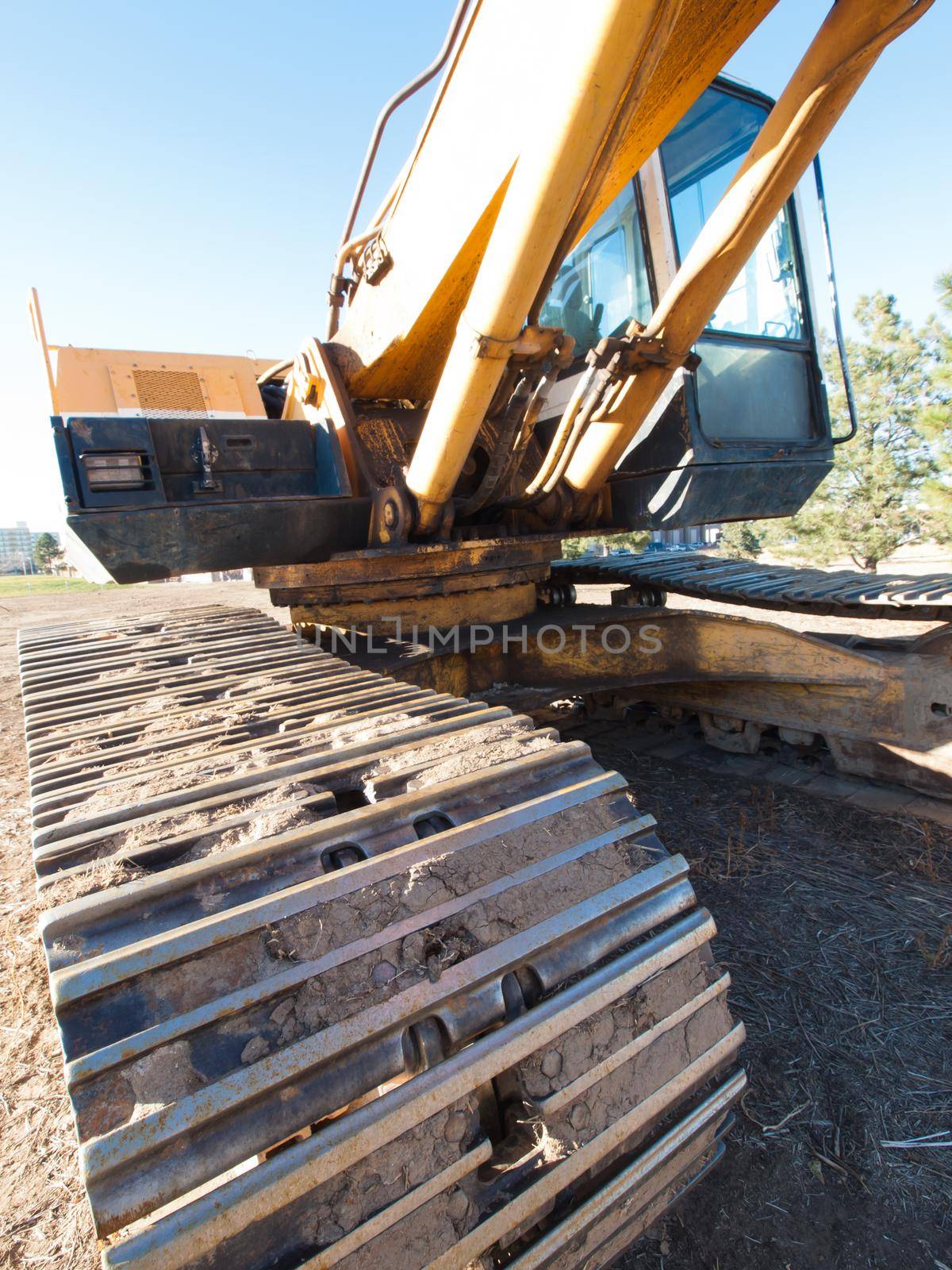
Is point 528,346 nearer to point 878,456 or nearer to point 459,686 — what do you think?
point 459,686

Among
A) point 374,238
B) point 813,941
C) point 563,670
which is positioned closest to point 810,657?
point 563,670

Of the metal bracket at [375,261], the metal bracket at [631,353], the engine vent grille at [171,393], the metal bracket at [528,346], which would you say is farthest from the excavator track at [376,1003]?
the engine vent grille at [171,393]

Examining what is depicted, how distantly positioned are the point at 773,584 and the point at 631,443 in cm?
132

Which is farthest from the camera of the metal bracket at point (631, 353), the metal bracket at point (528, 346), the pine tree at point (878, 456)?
the pine tree at point (878, 456)

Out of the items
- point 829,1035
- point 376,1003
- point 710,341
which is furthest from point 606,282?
point 376,1003

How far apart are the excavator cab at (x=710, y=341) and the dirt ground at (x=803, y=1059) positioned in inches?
56.6

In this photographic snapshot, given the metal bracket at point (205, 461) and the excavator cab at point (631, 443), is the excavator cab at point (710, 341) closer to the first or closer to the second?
the excavator cab at point (631, 443)

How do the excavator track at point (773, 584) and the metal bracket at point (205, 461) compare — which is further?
the excavator track at point (773, 584)

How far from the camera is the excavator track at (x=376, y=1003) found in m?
0.85

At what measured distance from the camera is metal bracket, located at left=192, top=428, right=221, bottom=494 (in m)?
2.64

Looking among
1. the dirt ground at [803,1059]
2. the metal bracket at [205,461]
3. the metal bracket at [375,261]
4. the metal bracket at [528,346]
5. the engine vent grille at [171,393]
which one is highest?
the metal bracket at [375,261]

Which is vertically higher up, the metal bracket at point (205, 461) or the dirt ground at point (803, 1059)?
the metal bracket at point (205, 461)

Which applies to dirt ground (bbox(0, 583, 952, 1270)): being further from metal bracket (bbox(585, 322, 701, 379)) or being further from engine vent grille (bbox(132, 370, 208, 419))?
engine vent grille (bbox(132, 370, 208, 419))

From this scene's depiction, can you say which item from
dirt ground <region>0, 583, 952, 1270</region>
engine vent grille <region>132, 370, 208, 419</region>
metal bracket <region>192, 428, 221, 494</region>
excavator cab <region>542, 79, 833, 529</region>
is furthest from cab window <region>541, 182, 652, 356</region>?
dirt ground <region>0, 583, 952, 1270</region>
